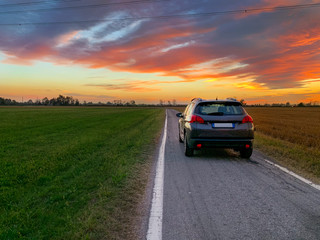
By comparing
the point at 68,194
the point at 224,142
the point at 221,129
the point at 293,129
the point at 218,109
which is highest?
the point at 218,109

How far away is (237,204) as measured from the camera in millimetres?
3791

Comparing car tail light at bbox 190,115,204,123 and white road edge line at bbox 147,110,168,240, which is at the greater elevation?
car tail light at bbox 190,115,204,123

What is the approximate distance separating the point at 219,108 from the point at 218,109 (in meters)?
0.05

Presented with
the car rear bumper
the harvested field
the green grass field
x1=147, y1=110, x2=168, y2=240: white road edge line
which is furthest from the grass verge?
the green grass field

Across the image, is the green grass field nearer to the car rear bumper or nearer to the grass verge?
the car rear bumper

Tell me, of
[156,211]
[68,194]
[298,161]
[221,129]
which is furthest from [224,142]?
[68,194]

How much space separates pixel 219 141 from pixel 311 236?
13.2ft

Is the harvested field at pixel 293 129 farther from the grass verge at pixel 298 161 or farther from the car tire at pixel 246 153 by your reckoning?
the car tire at pixel 246 153

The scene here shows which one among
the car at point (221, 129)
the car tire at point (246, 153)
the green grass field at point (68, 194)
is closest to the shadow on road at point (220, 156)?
the car tire at point (246, 153)

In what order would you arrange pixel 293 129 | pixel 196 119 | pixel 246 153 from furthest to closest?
pixel 293 129 → pixel 246 153 → pixel 196 119

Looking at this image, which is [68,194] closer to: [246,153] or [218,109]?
[218,109]

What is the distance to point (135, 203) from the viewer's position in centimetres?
386

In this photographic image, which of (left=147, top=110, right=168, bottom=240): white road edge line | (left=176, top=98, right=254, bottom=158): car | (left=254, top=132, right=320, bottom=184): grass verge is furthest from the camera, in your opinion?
(left=176, top=98, right=254, bottom=158): car

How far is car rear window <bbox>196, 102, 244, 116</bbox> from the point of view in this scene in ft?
23.1
